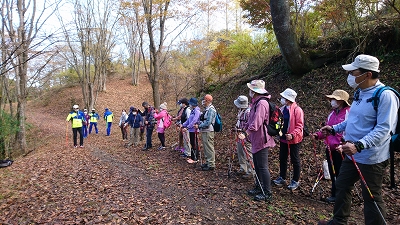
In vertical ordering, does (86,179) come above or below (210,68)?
below

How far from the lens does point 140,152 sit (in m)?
9.81

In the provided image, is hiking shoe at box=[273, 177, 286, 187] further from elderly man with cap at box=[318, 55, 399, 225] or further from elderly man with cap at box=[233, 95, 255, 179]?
elderly man with cap at box=[318, 55, 399, 225]

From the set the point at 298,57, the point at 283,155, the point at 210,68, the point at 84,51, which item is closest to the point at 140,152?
the point at 283,155

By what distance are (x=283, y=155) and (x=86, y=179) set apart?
5039 millimetres

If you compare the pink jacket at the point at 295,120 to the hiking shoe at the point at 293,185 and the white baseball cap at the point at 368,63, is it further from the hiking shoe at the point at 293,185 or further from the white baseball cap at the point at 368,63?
the white baseball cap at the point at 368,63

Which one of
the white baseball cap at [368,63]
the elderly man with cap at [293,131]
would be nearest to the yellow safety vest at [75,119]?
the elderly man with cap at [293,131]

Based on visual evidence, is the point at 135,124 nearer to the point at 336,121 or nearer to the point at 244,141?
the point at 244,141

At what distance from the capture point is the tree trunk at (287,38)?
827cm

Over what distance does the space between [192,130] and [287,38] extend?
15.5ft

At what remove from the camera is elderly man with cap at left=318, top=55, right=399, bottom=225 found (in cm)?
262

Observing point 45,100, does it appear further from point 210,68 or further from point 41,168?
point 41,168

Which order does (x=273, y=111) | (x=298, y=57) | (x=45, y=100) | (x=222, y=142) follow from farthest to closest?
(x=45, y=100) < (x=298, y=57) < (x=222, y=142) < (x=273, y=111)

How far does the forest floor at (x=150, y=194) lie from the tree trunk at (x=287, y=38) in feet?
12.7

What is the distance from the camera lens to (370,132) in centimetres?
266
